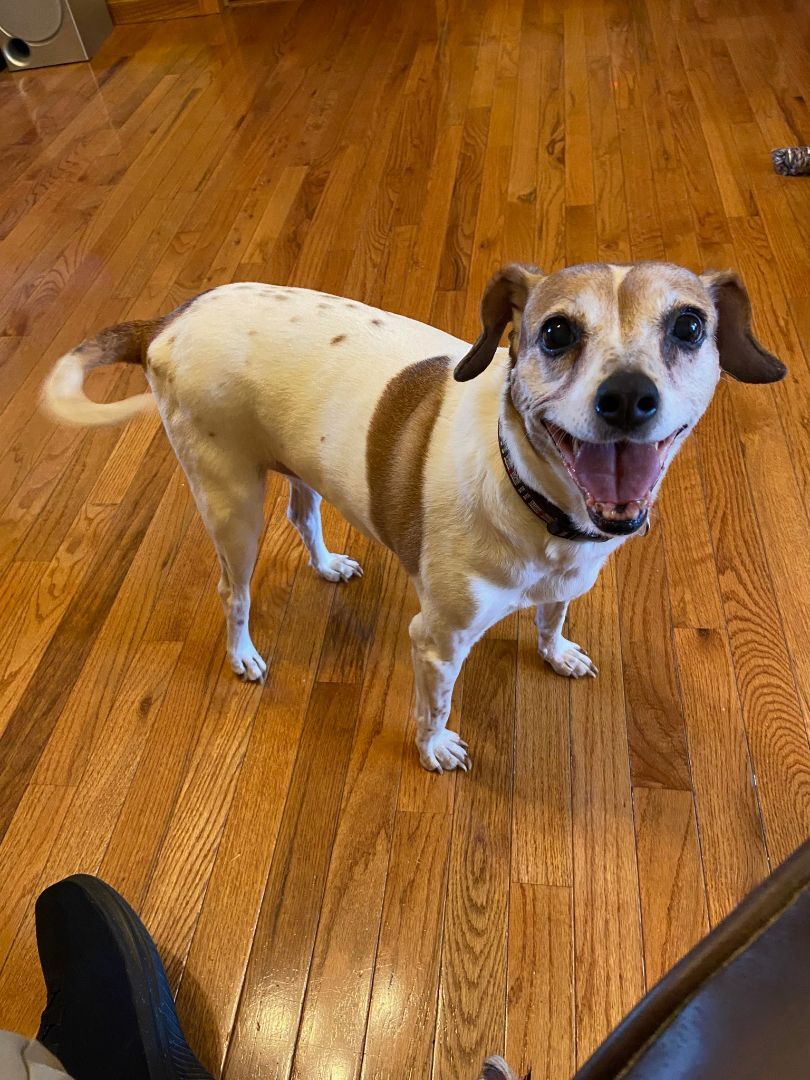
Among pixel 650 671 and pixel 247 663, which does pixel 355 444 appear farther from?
pixel 650 671

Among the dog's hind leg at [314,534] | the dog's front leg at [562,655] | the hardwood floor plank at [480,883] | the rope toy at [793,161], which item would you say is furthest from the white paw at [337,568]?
the rope toy at [793,161]

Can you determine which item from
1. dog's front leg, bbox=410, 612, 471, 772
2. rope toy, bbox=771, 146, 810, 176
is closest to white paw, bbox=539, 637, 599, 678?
dog's front leg, bbox=410, 612, 471, 772

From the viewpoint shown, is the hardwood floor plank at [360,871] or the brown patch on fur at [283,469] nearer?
the hardwood floor plank at [360,871]

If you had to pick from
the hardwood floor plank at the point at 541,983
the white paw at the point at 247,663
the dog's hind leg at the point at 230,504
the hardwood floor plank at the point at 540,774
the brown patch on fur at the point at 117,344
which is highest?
the brown patch on fur at the point at 117,344

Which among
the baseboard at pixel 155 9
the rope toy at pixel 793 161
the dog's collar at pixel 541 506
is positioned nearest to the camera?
the dog's collar at pixel 541 506

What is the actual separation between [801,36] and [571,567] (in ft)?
11.2

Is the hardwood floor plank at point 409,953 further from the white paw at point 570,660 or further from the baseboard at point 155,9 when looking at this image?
the baseboard at point 155,9

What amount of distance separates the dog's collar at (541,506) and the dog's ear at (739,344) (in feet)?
1.06

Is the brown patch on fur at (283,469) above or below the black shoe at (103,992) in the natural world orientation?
above

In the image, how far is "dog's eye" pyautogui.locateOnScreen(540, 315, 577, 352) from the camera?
0.98m

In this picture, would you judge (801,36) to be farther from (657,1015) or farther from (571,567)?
(657,1015)

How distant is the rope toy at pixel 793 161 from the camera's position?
2.64 meters

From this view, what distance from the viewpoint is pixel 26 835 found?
1.46 metres

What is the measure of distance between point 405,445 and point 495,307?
23 cm
